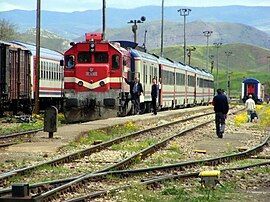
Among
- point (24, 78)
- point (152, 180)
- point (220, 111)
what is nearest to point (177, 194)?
point (152, 180)

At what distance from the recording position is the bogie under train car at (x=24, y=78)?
34.8m

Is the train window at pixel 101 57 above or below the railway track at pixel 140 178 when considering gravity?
above

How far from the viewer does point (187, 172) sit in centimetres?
1509

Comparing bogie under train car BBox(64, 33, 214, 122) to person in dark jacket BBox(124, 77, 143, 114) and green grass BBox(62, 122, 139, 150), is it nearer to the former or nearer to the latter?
person in dark jacket BBox(124, 77, 143, 114)

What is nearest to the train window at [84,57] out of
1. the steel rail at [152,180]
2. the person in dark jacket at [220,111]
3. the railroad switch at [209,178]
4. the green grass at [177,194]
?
the person in dark jacket at [220,111]

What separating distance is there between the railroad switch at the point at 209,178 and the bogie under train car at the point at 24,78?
22536mm

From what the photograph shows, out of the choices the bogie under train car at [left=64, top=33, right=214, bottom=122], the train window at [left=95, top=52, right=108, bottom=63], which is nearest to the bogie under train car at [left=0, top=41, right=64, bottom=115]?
the bogie under train car at [left=64, top=33, right=214, bottom=122]

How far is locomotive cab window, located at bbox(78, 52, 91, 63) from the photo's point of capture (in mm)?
33375

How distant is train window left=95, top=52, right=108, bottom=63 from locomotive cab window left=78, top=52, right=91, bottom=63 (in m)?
0.36

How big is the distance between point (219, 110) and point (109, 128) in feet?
13.5

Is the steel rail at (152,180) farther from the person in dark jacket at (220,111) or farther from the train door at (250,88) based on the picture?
the train door at (250,88)

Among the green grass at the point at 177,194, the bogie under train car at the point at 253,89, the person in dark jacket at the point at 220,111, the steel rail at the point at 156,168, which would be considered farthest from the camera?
the bogie under train car at the point at 253,89

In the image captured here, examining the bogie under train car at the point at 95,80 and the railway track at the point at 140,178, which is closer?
the railway track at the point at 140,178

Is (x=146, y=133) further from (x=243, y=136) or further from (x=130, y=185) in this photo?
(x=130, y=185)
